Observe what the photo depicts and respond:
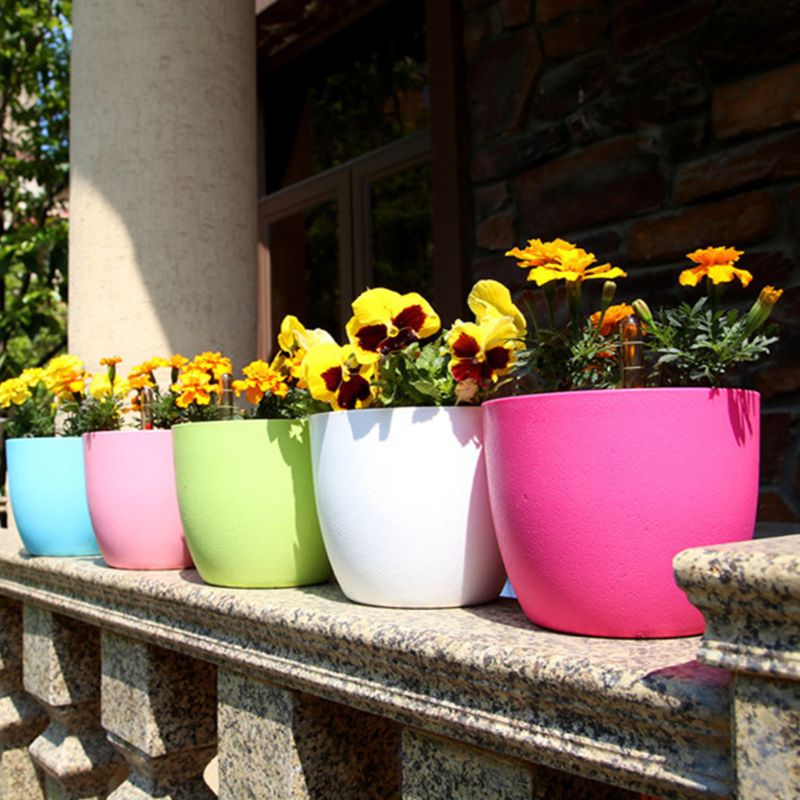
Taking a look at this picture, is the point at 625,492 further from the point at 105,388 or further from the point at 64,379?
the point at 64,379

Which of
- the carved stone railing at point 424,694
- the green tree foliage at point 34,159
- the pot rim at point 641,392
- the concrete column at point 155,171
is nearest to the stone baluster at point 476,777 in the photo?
the carved stone railing at point 424,694

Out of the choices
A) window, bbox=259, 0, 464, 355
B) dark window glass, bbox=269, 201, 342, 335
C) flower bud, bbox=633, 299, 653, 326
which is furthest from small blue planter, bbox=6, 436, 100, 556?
dark window glass, bbox=269, 201, 342, 335

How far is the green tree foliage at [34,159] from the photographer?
522cm

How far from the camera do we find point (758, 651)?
537 mm

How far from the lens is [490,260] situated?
327 centimetres

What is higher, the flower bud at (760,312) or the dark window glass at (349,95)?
the dark window glass at (349,95)

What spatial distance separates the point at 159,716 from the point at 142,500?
0.94 ft

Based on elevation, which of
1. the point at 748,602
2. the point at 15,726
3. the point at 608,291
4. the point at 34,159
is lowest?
the point at 15,726

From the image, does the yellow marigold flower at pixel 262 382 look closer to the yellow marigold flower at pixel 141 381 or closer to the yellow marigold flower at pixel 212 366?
the yellow marigold flower at pixel 212 366

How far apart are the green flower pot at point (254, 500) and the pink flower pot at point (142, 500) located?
21 cm

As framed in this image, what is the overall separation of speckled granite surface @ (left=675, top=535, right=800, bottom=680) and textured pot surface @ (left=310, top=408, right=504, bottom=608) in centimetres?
34

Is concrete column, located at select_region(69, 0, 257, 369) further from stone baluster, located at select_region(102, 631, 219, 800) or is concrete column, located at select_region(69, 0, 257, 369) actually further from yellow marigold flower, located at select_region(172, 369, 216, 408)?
stone baluster, located at select_region(102, 631, 219, 800)

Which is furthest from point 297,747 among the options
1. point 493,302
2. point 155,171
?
point 155,171

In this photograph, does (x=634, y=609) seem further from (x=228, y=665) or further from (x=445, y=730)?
(x=228, y=665)
